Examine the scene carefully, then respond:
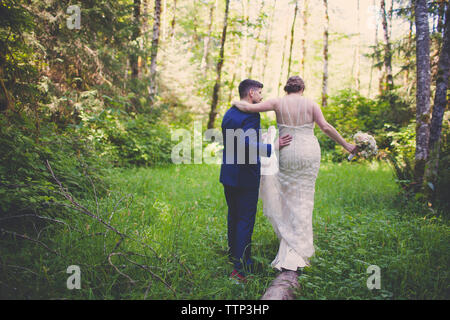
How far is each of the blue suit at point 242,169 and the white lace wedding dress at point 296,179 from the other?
454 millimetres

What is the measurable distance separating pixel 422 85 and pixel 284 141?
3856 mm

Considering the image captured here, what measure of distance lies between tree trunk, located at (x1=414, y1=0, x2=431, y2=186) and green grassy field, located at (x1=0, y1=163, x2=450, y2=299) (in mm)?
987

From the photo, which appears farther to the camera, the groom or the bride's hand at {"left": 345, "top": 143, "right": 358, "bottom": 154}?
the bride's hand at {"left": 345, "top": 143, "right": 358, "bottom": 154}

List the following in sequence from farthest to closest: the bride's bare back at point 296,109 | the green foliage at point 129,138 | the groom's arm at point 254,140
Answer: the green foliage at point 129,138, the bride's bare back at point 296,109, the groom's arm at point 254,140

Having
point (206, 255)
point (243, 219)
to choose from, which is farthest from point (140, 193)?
point (243, 219)

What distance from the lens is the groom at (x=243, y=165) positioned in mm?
3469

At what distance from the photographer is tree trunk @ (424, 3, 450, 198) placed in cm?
533

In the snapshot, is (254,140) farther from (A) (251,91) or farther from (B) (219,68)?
(B) (219,68)

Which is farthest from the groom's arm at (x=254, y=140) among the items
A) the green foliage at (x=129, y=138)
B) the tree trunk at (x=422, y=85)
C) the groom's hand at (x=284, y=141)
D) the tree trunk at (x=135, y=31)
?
the tree trunk at (x=135, y=31)

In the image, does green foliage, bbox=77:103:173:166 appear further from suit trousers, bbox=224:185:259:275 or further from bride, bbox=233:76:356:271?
bride, bbox=233:76:356:271

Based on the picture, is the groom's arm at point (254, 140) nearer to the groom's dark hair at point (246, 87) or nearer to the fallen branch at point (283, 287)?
the groom's dark hair at point (246, 87)

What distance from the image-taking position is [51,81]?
7.99m

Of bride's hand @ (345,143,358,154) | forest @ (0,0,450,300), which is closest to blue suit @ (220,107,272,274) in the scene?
forest @ (0,0,450,300)

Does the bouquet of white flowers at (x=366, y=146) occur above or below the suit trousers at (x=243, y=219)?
above
